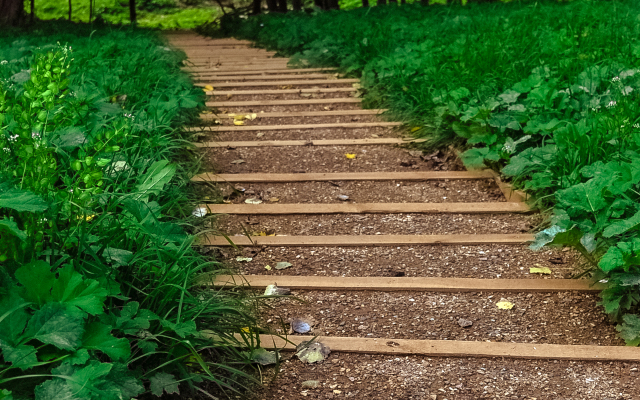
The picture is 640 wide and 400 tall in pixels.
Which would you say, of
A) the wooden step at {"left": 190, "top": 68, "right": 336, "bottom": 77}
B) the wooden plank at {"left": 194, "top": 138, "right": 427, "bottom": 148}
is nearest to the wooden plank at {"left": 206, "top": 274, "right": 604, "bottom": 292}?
the wooden plank at {"left": 194, "top": 138, "right": 427, "bottom": 148}

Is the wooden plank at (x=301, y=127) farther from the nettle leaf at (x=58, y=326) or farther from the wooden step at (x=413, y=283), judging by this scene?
the nettle leaf at (x=58, y=326)

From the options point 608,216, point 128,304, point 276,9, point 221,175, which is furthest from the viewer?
point 276,9

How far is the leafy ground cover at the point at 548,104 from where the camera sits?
2.50 m

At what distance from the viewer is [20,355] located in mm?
1439

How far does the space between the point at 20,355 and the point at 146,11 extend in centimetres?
3238

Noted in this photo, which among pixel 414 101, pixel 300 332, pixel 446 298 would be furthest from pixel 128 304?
pixel 414 101

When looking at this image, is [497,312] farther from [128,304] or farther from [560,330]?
[128,304]

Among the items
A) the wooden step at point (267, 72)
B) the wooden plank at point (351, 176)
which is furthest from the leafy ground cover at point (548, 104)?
the wooden step at point (267, 72)

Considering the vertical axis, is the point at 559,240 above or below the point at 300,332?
above

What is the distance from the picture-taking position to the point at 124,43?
6840 mm

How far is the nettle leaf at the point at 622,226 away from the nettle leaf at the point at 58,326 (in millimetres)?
1894

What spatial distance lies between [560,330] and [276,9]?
17.6m

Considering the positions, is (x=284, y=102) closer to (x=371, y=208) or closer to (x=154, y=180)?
(x=371, y=208)

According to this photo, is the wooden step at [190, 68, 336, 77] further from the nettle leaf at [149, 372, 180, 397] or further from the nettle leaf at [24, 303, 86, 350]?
the nettle leaf at [24, 303, 86, 350]
